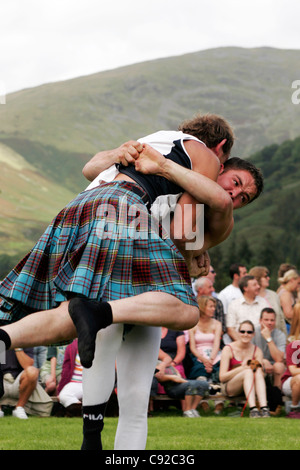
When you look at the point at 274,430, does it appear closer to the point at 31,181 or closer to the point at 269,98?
the point at 31,181

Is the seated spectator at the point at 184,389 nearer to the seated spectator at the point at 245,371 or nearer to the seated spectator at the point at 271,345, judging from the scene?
the seated spectator at the point at 245,371

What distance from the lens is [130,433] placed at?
10.4ft

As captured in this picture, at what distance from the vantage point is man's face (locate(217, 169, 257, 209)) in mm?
3643

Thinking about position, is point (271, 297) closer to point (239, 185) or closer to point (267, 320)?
point (267, 320)

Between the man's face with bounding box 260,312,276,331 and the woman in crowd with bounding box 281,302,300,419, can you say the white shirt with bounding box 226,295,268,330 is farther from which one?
the woman in crowd with bounding box 281,302,300,419

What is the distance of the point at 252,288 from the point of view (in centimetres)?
864

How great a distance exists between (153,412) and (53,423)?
1503 mm

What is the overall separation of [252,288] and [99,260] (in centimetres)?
581

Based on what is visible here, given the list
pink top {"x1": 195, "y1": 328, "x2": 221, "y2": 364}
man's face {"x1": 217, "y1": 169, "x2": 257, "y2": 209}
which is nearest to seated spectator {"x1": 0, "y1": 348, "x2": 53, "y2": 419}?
pink top {"x1": 195, "y1": 328, "x2": 221, "y2": 364}

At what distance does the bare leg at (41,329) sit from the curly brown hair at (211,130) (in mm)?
1242

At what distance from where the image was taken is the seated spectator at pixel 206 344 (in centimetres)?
821

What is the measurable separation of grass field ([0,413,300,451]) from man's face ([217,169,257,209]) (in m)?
2.49

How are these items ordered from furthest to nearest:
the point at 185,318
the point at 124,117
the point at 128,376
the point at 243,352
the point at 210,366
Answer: the point at 124,117 → the point at 210,366 → the point at 243,352 → the point at 128,376 → the point at 185,318

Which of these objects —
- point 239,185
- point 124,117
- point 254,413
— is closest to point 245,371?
point 254,413
